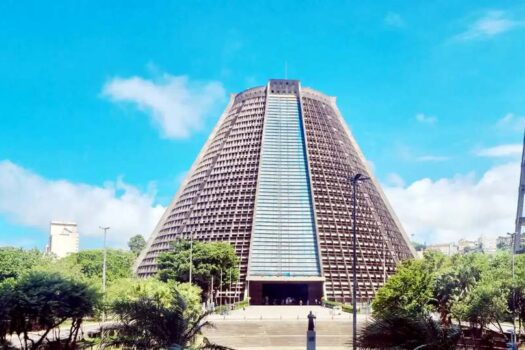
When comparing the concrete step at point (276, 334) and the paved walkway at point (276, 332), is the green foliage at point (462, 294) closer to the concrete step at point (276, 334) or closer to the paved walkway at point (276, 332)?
the paved walkway at point (276, 332)

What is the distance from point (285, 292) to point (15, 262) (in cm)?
4005

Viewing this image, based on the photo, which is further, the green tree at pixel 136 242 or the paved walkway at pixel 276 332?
the green tree at pixel 136 242

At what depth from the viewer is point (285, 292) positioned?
8669 cm

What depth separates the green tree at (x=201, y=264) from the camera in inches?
2650

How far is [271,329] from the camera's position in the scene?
163ft

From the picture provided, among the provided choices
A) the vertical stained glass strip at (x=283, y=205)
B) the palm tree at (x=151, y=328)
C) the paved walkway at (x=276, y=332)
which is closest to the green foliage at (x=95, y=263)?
the vertical stained glass strip at (x=283, y=205)

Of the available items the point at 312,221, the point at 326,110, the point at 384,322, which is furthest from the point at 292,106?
the point at 384,322

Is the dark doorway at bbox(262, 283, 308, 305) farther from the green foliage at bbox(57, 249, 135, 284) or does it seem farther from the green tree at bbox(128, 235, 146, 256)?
the green tree at bbox(128, 235, 146, 256)

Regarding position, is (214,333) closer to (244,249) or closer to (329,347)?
(329,347)

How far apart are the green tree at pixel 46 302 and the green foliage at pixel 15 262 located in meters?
45.8

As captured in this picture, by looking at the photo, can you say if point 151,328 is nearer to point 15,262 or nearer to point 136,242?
point 15,262

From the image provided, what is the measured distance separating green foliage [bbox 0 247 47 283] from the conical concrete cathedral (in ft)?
57.3

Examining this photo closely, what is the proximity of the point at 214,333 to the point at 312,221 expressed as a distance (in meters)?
39.7

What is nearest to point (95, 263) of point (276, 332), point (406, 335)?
point (276, 332)
